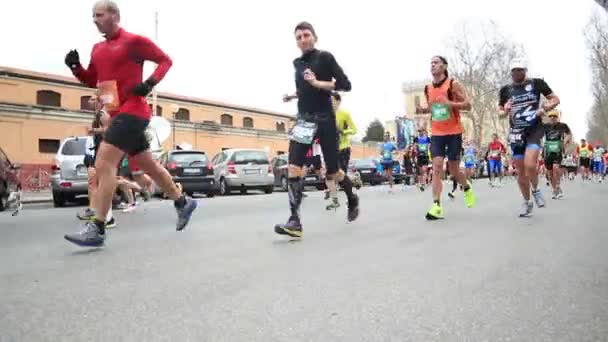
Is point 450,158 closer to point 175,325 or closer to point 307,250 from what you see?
point 307,250

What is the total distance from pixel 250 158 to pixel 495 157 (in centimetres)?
821

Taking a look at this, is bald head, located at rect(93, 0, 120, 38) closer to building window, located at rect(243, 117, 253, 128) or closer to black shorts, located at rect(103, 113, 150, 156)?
black shorts, located at rect(103, 113, 150, 156)

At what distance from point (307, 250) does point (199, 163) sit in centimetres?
1367

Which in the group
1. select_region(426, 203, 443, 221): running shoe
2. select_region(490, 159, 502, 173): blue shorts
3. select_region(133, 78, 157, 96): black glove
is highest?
select_region(133, 78, 157, 96): black glove

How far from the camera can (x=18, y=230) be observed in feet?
22.8

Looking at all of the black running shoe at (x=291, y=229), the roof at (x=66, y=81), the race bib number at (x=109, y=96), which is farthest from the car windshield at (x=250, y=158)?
the race bib number at (x=109, y=96)

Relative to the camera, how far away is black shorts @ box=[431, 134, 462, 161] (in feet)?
25.4

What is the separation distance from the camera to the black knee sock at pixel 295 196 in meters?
5.64

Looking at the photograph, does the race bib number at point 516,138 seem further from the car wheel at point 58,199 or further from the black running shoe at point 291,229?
the car wheel at point 58,199

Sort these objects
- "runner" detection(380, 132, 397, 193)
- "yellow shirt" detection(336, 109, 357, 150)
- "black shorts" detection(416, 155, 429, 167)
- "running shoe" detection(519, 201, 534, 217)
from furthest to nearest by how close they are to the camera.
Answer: "black shorts" detection(416, 155, 429, 167), "runner" detection(380, 132, 397, 193), "yellow shirt" detection(336, 109, 357, 150), "running shoe" detection(519, 201, 534, 217)

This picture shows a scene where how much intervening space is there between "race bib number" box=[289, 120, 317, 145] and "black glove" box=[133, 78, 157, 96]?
4.80 ft

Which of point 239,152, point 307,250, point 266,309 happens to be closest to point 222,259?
point 307,250

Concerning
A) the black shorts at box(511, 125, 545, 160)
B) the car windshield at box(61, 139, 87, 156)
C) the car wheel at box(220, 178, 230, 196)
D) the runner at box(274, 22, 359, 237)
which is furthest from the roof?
the runner at box(274, 22, 359, 237)

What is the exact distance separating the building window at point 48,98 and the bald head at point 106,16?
1255 inches
